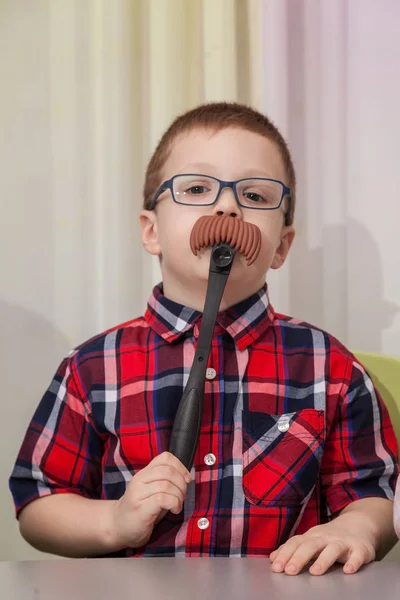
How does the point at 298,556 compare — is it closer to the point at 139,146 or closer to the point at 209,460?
the point at 209,460

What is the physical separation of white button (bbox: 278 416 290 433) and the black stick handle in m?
0.16

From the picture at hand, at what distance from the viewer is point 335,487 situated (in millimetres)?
916

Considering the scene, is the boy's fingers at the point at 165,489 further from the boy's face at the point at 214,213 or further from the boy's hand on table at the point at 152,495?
the boy's face at the point at 214,213

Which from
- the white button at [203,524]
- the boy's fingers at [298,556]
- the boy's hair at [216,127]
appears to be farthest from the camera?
the boy's hair at [216,127]

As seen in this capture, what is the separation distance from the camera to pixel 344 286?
143cm

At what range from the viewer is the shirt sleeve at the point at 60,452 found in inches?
36.1

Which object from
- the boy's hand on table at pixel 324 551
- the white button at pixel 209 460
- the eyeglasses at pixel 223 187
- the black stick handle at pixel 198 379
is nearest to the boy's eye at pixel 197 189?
the eyeglasses at pixel 223 187

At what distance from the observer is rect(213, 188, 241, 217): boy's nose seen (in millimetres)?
906

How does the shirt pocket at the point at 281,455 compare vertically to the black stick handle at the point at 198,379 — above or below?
below

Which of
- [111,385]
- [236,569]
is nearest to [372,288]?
[111,385]

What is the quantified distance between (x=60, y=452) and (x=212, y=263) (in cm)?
30

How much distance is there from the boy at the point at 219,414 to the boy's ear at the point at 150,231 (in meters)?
0.02

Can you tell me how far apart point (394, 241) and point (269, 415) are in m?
0.61

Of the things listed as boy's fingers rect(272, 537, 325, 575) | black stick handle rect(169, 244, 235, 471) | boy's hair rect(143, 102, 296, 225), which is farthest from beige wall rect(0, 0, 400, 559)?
boy's fingers rect(272, 537, 325, 575)
